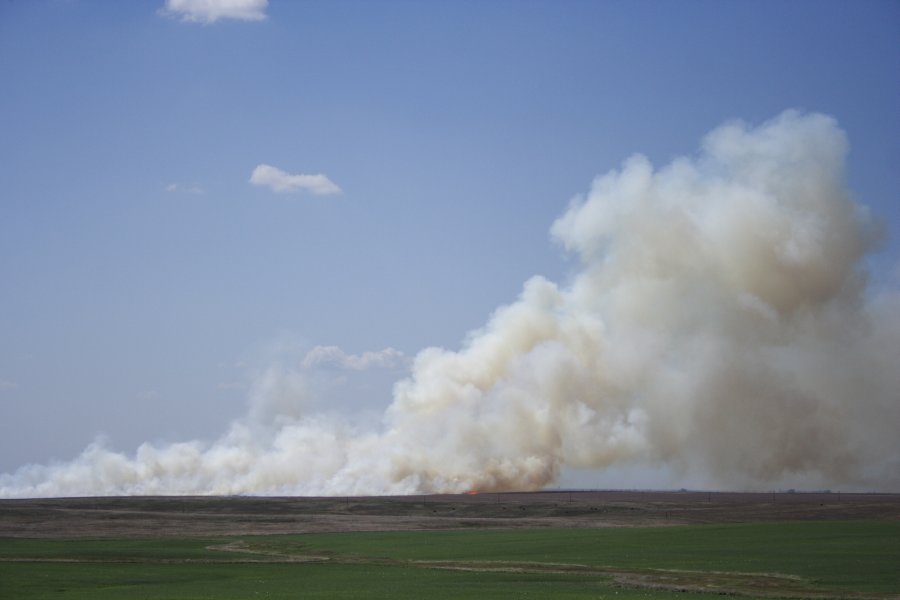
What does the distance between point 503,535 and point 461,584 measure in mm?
43044

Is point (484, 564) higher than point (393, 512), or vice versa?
point (393, 512)

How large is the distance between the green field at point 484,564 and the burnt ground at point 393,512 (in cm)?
1372

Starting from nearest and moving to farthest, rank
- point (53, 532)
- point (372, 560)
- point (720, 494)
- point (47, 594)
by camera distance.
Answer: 1. point (47, 594)
2. point (372, 560)
3. point (53, 532)
4. point (720, 494)

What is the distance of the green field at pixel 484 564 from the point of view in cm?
6381

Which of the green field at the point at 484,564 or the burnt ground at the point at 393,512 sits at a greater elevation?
the burnt ground at the point at 393,512

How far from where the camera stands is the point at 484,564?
8319cm

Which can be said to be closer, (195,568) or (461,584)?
(461,584)

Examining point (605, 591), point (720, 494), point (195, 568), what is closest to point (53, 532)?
point (195, 568)

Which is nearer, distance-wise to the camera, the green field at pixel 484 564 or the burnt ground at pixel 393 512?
the green field at pixel 484 564

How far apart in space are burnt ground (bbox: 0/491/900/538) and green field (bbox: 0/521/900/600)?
1372 cm

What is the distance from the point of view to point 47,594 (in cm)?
6297

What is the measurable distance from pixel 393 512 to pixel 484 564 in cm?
7097

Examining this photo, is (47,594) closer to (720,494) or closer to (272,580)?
(272,580)

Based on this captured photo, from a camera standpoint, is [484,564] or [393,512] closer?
[484,564]
